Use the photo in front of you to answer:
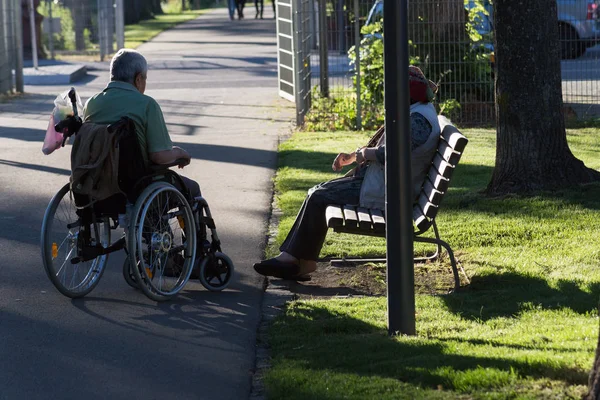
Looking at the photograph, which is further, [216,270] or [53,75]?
[53,75]

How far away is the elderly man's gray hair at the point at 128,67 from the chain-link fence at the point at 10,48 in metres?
12.7

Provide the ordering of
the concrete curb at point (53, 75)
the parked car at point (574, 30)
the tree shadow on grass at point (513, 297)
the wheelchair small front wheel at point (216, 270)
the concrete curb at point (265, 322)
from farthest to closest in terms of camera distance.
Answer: the concrete curb at point (53, 75) → the parked car at point (574, 30) → the wheelchair small front wheel at point (216, 270) → the tree shadow on grass at point (513, 297) → the concrete curb at point (265, 322)

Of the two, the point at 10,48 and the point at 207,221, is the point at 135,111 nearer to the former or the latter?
the point at 207,221

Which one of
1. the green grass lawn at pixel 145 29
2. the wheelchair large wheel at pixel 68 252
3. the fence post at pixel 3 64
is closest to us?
the wheelchair large wheel at pixel 68 252

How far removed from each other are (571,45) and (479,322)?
9.29m

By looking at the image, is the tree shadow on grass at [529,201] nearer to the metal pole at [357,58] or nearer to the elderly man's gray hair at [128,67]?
the elderly man's gray hair at [128,67]

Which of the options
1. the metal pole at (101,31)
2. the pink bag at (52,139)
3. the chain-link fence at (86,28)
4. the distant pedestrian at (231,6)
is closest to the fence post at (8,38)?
the chain-link fence at (86,28)

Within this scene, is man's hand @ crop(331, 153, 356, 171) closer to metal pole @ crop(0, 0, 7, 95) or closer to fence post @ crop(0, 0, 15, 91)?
metal pole @ crop(0, 0, 7, 95)

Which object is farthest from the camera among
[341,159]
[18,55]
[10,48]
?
[10,48]

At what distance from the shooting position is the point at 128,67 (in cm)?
641

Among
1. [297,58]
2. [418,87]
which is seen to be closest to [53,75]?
[297,58]

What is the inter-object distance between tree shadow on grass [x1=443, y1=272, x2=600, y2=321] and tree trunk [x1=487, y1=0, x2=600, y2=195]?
84.3 inches

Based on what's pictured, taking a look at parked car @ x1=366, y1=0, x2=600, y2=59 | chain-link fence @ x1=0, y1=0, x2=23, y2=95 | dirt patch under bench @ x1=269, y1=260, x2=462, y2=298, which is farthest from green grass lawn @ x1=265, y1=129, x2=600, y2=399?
chain-link fence @ x1=0, y1=0, x2=23, y2=95

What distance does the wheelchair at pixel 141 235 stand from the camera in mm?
6223
